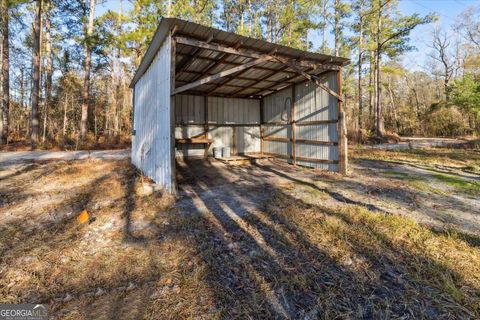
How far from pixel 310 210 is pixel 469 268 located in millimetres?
1869

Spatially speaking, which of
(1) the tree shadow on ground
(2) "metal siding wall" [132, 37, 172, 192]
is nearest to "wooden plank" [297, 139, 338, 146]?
(1) the tree shadow on ground

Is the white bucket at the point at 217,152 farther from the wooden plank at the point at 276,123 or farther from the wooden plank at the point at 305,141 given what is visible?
the wooden plank at the point at 276,123

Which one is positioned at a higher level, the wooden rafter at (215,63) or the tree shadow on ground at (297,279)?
the wooden rafter at (215,63)

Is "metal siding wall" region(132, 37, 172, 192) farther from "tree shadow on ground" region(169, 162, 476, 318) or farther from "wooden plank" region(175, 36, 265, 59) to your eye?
"tree shadow on ground" region(169, 162, 476, 318)

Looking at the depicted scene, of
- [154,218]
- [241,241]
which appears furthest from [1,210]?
[241,241]

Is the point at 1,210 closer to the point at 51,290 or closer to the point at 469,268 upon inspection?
the point at 51,290

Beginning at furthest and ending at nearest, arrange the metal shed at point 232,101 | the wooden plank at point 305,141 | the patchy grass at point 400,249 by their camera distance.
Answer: the wooden plank at point 305,141 < the metal shed at point 232,101 < the patchy grass at point 400,249

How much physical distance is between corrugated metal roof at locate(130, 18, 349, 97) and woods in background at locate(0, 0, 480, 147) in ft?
23.7

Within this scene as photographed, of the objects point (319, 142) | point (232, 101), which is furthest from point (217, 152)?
point (319, 142)

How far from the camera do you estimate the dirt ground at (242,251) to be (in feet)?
6.17

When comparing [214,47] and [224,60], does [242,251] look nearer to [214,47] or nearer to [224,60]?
[214,47]

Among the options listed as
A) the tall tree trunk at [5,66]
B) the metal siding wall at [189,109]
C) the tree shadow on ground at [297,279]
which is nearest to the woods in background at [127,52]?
the tall tree trunk at [5,66]

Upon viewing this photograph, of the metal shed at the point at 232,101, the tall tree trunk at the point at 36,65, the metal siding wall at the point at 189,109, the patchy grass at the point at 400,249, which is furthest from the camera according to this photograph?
the tall tree trunk at the point at 36,65

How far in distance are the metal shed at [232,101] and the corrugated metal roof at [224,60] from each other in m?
0.02
